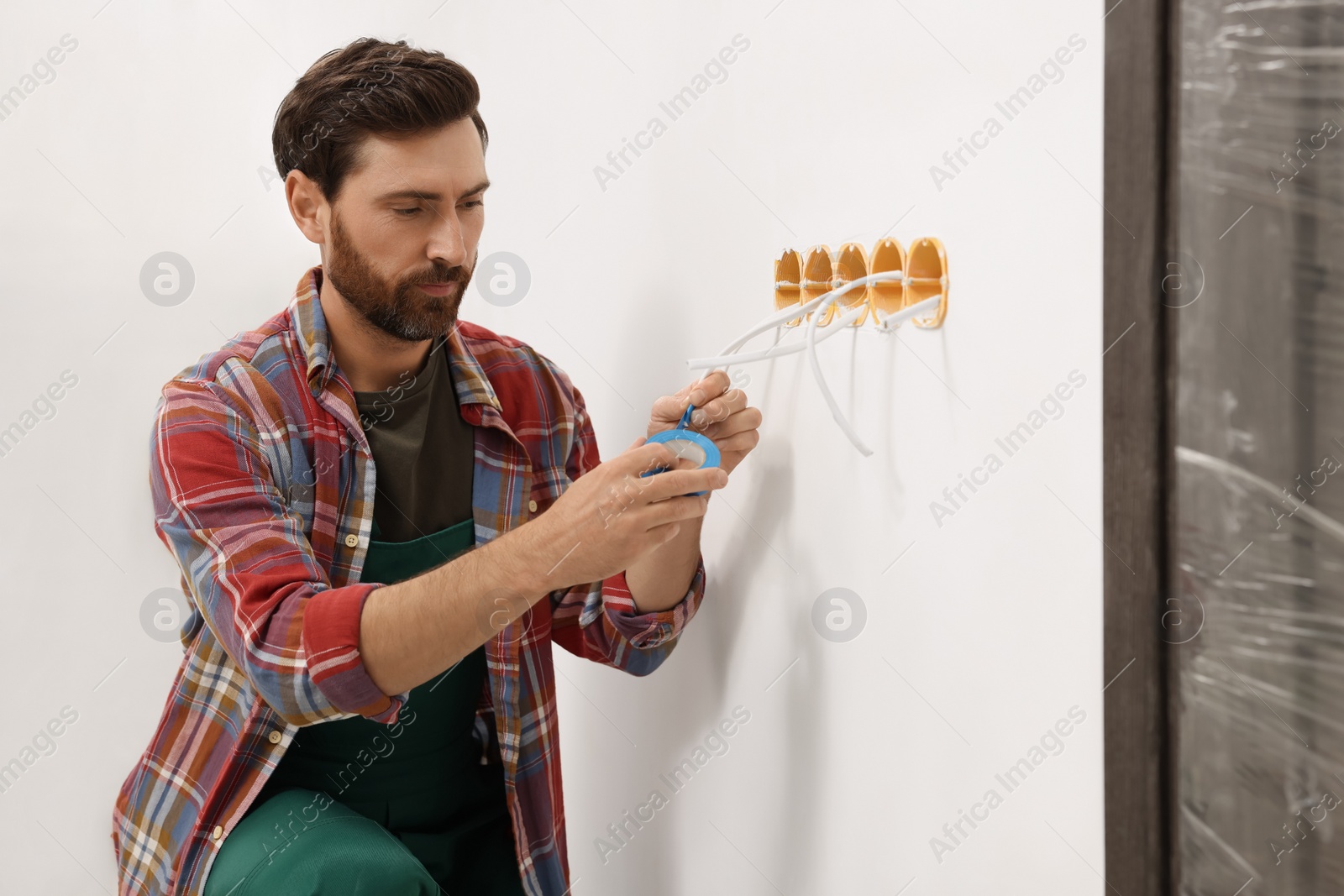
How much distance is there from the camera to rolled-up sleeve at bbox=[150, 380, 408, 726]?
888 mm

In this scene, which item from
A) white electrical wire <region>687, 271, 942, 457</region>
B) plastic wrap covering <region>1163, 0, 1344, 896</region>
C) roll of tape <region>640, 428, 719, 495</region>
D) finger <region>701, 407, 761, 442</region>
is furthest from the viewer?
finger <region>701, 407, 761, 442</region>

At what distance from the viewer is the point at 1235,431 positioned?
0.54 m

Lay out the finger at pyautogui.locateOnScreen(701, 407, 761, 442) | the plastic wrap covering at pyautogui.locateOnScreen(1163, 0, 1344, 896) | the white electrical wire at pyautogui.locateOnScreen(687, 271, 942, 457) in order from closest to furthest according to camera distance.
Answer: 1. the plastic wrap covering at pyautogui.locateOnScreen(1163, 0, 1344, 896)
2. the white electrical wire at pyautogui.locateOnScreen(687, 271, 942, 457)
3. the finger at pyautogui.locateOnScreen(701, 407, 761, 442)

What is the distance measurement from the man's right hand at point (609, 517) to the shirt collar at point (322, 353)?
1.27ft

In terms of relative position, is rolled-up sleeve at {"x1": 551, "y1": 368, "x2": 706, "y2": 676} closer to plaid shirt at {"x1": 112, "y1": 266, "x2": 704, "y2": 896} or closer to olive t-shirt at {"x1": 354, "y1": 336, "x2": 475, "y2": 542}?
plaid shirt at {"x1": 112, "y1": 266, "x2": 704, "y2": 896}

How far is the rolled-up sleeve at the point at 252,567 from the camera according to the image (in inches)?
34.9

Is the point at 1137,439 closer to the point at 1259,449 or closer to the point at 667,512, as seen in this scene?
the point at 1259,449

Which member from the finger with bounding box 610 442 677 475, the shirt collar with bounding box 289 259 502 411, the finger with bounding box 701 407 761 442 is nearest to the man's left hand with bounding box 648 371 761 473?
the finger with bounding box 701 407 761 442

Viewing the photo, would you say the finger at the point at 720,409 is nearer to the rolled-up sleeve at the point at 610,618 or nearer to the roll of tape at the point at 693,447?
the roll of tape at the point at 693,447

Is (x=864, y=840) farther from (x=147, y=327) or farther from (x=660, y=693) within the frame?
(x=147, y=327)

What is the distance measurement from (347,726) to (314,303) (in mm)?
476

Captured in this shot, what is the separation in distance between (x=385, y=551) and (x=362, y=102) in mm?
490

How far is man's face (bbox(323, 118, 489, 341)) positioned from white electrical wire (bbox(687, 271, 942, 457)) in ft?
1.17

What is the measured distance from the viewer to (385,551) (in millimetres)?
1134
